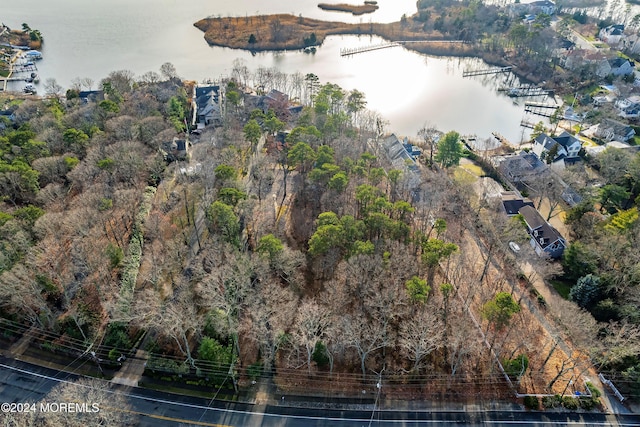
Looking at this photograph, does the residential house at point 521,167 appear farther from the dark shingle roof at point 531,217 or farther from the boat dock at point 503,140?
the dark shingle roof at point 531,217

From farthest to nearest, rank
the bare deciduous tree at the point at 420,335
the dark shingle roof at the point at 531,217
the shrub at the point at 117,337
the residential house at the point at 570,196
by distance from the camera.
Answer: the residential house at the point at 570,196
the dark shingle roof at the point at 531,217
the shrub at the point at 117,337
the bare deciduous tree at the point at 420,335

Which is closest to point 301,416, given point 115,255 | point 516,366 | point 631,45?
point 516,366

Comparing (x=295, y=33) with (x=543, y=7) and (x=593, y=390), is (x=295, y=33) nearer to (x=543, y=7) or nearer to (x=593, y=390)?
(x=543, y=7)

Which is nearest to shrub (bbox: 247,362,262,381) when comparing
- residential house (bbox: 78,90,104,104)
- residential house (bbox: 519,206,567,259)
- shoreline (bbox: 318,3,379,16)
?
residential house (bbox: 519,206,567,259)

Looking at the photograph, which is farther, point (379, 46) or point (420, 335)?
point (379, 46)

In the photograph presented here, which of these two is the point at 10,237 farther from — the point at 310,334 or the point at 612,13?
the point at 612,13

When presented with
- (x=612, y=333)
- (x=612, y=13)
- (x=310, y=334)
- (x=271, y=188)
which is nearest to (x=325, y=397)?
(x=310, y=334)

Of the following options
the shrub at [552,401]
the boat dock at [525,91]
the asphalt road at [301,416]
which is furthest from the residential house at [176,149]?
the boat dock at [525,91]
